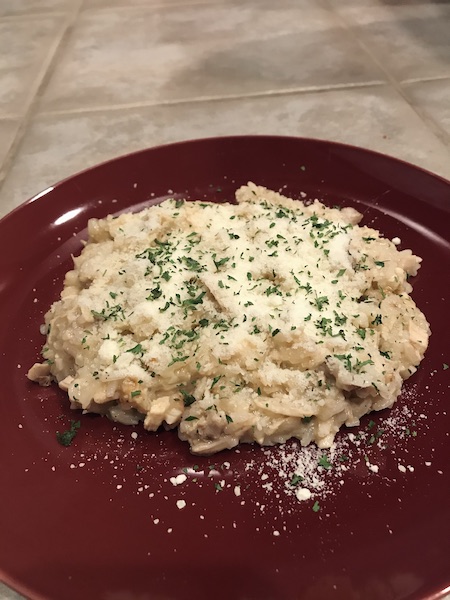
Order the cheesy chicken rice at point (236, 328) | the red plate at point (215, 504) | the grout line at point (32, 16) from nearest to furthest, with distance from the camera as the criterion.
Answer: the red plate at point (215, 504), the cheesy chicken rice at point (236, 328), the grout line at point (32, 16)

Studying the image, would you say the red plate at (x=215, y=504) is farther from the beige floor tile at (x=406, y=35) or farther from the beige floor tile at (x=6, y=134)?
the beige floor tile at (x=406, y=35)

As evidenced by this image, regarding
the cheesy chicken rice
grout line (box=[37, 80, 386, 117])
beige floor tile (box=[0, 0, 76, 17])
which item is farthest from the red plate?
beige floor tile (box=[0, 0, 76, 17])

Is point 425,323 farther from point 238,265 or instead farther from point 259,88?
point 259,88

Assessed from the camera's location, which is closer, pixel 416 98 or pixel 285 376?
pixel 285 376

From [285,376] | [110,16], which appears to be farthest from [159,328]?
[110,16]

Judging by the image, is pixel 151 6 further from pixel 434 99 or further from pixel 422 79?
pixel 434 99

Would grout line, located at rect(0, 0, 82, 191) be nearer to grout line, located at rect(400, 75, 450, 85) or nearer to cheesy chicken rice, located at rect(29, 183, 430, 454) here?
cheesy chicken rice, located at rect(29, 183, 430, 454)

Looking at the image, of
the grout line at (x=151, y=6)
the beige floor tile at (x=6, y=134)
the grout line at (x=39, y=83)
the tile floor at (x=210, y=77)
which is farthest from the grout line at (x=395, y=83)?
the beige floor tile at (x=6, y=134)
